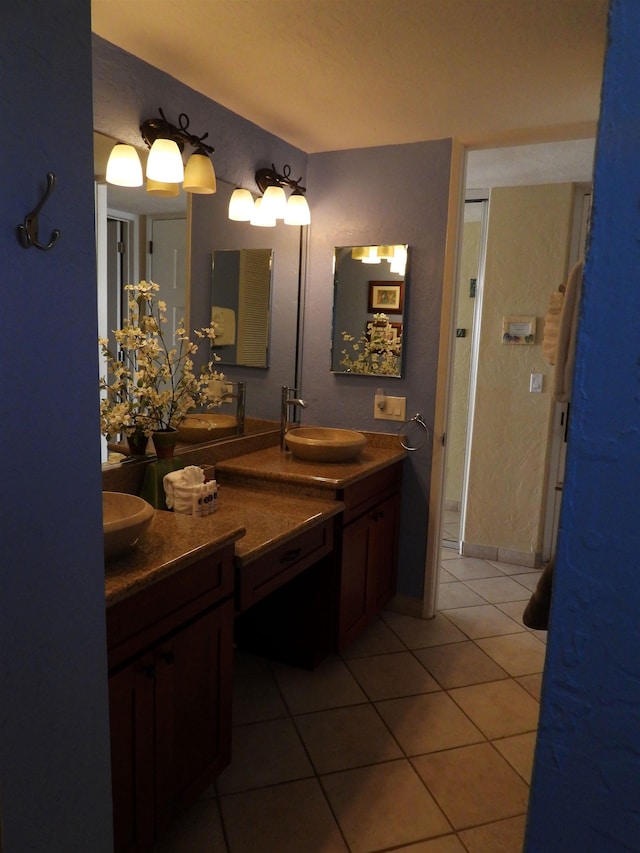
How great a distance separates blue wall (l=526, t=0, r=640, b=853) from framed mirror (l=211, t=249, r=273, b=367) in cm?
225

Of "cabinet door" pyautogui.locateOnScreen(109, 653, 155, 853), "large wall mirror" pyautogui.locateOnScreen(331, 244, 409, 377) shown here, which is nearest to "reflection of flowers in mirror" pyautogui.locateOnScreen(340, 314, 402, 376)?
"large wall mirror" pyautogui.locateOnScreen(331, 244, 409, 377)

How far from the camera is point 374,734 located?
2246 millimetres

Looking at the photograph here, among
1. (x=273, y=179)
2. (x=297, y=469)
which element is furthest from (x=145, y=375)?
(x=273, y=179)

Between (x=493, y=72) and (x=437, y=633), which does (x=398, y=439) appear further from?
(x=493, y=72)

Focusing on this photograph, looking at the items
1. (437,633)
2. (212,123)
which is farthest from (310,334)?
A: (437,633)

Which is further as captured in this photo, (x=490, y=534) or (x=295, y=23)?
(x=490, y=534)

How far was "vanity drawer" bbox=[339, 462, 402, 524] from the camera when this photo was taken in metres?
2.56

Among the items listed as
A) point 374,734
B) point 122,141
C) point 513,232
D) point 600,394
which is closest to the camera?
point 600,394

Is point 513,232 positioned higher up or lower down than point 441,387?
higher up

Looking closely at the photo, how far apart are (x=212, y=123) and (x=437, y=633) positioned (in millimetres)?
2464

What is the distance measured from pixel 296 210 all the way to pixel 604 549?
272 cm

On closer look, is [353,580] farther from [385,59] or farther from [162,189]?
[385,59]

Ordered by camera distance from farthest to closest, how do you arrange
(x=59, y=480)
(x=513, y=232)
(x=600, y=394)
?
(x=513, y=232) < (x=59, y=480) < (x=600, y=394)

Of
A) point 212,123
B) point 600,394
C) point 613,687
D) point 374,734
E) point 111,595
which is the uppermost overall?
point 212,123
